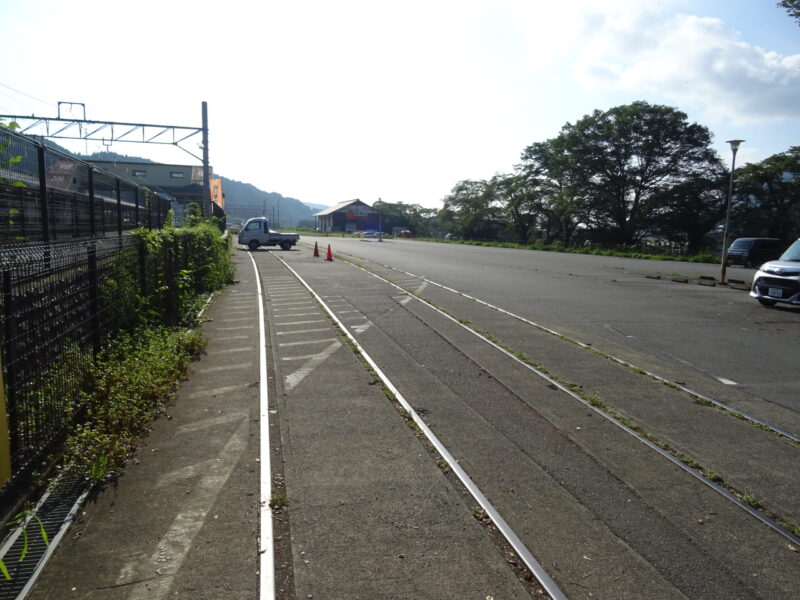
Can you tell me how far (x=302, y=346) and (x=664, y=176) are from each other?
5771 cm

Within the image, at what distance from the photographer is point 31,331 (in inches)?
184

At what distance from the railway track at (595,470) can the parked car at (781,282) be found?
27.0ft

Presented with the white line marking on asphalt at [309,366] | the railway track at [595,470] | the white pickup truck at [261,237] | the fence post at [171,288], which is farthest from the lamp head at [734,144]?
the white pickup truck at [261,237]

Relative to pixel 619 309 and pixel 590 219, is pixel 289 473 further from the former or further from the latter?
pixel 590 219

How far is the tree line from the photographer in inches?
2019

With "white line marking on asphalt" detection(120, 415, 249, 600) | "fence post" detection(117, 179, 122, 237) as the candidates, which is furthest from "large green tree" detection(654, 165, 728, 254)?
"white line marking on asphalt" detection(120, 415, 249, 600)

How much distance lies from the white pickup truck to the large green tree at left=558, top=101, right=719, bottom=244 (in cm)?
3433

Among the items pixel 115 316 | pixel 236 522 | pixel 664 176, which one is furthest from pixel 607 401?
pixel 664 176

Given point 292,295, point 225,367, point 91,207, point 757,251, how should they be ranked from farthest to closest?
point 757,251 → point 292,295 → point 91,207 → point 225,367

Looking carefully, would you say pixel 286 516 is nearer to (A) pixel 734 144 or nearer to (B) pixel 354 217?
(A) pixel 734 144

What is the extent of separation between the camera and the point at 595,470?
4660 millimetres

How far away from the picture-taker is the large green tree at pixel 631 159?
2238 inches

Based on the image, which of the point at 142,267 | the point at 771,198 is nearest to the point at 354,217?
the point at 771,198

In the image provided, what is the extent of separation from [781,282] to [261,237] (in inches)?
1331
